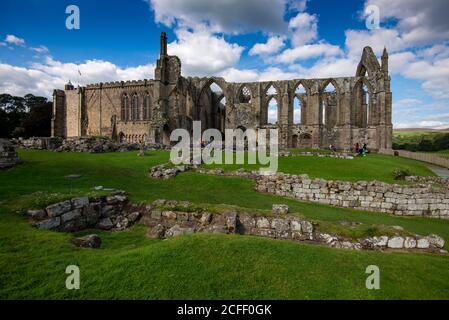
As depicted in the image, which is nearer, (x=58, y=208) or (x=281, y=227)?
(x=58, y=208)

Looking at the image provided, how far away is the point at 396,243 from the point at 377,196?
699 centimetres

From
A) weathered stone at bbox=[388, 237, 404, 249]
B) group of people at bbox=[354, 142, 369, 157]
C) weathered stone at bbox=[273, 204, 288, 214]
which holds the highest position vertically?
group of people at bbox=[354, 142, 369, 157]

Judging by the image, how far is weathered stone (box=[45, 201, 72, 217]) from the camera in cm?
855

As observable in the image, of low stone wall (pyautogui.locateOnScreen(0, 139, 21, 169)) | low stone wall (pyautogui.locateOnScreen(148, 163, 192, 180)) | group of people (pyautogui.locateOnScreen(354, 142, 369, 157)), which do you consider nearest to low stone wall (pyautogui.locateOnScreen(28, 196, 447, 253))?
low stone wall (pyautogui.locateOnScreen(148, 163, 192, 180))

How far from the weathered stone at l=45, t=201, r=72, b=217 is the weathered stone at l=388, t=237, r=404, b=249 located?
34.7 feet

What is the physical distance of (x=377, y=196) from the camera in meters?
15.0

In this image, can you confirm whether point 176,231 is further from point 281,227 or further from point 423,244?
point 423,244

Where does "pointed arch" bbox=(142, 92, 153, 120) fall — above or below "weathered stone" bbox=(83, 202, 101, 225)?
above

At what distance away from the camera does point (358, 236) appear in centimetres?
909

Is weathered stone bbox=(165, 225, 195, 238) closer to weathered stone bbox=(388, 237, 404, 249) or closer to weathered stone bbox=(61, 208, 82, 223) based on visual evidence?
weathered stone bbox=(61, 208, 82, 223)

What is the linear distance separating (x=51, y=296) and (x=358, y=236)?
862 centimetres

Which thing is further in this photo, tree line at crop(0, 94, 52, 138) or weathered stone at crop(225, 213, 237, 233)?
tree line at crop(0, 94, 52, 138)

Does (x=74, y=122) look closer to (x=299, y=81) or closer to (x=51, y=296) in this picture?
(x=299, y=81)

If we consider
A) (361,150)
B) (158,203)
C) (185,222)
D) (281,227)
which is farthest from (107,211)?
(361,150)
